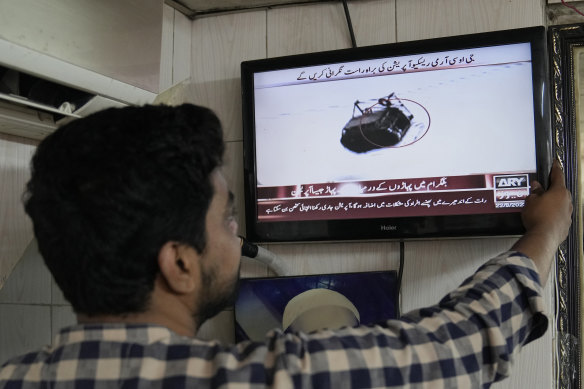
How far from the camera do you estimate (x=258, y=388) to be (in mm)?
668

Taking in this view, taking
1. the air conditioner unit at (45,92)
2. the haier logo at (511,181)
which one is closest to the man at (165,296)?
the air conditioner unit at (45,92)

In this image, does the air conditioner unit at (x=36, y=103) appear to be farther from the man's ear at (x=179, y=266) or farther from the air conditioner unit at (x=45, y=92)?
the man's ear at (x=179, y=266)

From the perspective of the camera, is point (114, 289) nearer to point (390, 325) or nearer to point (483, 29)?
point (390, 325)

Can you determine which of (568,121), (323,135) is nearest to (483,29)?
(568,121)

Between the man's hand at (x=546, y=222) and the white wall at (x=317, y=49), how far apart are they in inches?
10.8

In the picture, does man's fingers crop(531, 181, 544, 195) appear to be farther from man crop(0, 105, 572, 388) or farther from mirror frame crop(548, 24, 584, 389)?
man crop(0, 105, 572, 388)

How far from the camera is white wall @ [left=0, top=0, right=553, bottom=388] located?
53.8 inches

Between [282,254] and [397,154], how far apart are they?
1.47 ft

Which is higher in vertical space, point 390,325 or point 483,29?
point 483,29

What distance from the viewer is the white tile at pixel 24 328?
1677mm

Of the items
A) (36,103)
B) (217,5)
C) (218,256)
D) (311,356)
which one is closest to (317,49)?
(217,5)

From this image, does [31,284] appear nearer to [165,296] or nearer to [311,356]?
[165,296]

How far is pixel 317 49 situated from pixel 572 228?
2.81 ft

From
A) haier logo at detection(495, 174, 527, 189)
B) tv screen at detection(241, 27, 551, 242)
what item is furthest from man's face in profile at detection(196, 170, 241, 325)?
haier logo at detection(495, 174, 527, 189)
